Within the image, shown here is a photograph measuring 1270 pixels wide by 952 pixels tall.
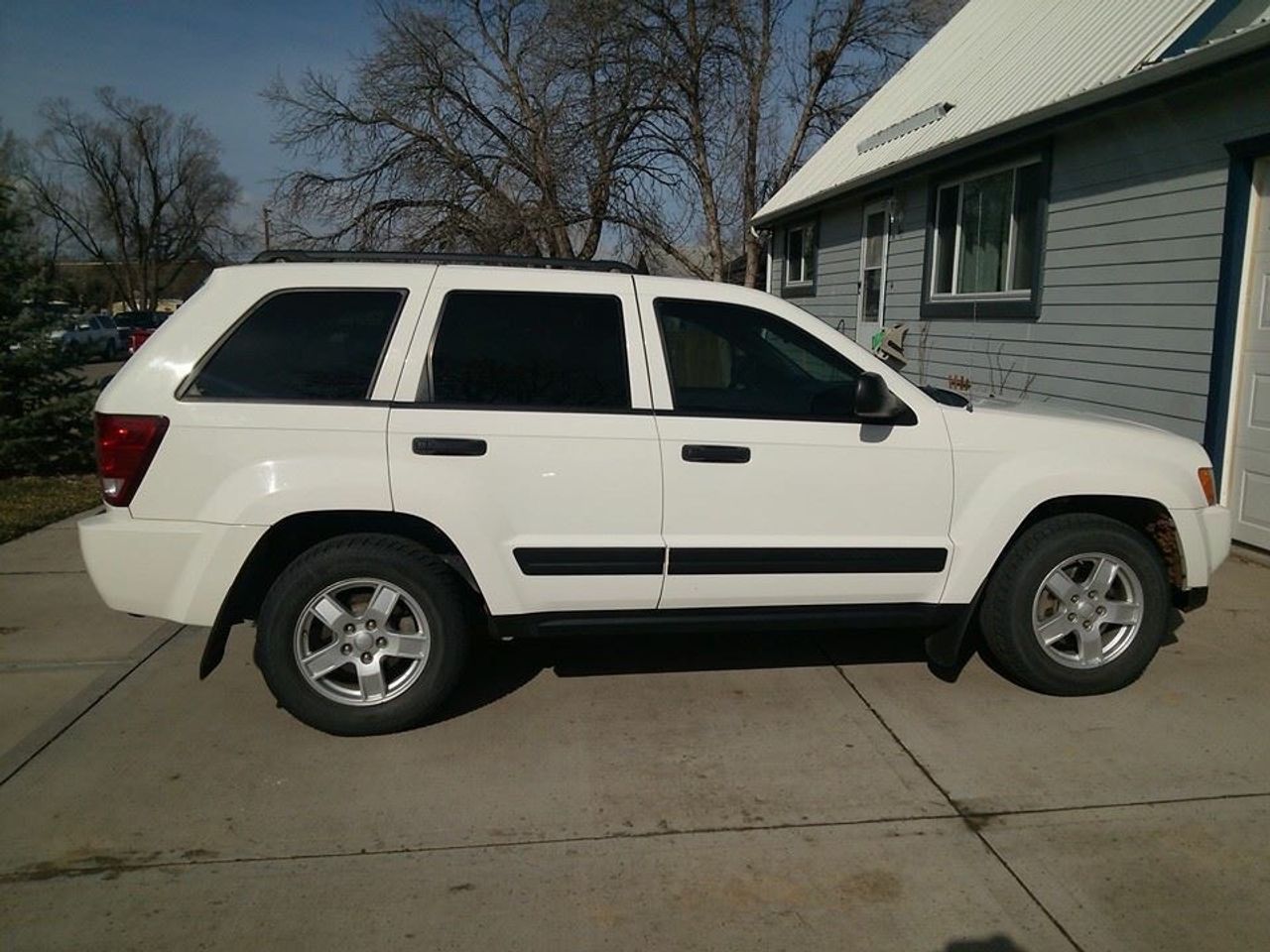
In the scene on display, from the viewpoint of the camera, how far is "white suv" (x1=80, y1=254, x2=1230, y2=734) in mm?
3727

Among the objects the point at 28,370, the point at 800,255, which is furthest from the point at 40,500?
the point at 800,255

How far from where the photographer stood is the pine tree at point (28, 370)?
30.3 ft

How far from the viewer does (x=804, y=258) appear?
49.8 feet

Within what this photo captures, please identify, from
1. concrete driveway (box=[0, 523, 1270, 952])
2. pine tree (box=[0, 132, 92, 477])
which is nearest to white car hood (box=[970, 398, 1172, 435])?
concrete driveway (box=[0, 523, 1270, 952])

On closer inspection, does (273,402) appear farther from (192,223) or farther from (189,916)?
(192,223)

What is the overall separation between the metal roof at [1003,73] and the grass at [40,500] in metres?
8.48

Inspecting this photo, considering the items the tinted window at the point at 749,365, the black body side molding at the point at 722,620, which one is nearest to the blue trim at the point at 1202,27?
the tinted window at the point at 749,365

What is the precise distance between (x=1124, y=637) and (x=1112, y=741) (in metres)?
0.60

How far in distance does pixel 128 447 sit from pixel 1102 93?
6.91 meters

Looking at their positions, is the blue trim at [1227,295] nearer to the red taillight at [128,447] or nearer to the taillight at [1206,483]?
the taillight at [1206,483]

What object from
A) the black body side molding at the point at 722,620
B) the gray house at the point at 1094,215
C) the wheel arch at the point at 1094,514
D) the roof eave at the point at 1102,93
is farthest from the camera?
the gray house at the point at 1094,215

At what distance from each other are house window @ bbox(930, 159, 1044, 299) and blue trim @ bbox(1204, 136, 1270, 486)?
2.19 meters

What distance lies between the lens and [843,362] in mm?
4129

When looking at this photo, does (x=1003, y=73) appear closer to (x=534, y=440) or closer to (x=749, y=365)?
(x=749, y=365)
